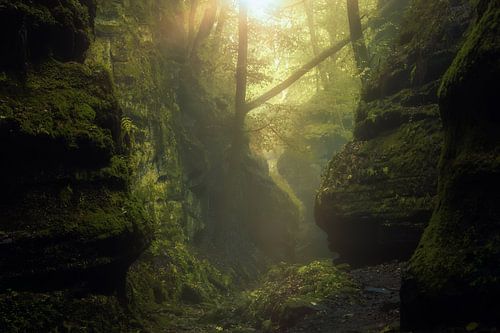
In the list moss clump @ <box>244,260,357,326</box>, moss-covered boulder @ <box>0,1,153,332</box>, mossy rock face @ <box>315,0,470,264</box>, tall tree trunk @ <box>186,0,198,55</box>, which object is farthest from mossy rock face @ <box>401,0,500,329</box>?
tall tree trunk @ <box>186,0,198,55</box>

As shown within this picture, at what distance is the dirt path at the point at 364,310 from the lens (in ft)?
24.8

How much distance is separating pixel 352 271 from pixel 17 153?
9203mm

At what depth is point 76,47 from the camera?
30.5 ft

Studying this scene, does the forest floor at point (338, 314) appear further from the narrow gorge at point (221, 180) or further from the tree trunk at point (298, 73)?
the tree trunk at point (298, 73)

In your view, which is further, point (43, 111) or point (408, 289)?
point (43, 111)

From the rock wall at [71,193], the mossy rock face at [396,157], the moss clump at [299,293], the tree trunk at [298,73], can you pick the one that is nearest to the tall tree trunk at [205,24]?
the tree trunk at [298,73]

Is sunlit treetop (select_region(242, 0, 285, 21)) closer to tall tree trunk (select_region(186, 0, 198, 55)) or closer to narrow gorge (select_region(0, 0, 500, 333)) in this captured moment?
narrow gorge (select_region(0, 0, 500, 333))

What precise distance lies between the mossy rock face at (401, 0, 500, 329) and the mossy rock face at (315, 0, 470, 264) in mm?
4245

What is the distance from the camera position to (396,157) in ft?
38.8

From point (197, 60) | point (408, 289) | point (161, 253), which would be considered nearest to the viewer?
point (408, 289)

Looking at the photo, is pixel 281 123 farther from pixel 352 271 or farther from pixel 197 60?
pixel 352 271

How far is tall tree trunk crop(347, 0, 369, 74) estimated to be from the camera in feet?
56.4

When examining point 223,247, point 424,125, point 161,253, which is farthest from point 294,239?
point 424,125

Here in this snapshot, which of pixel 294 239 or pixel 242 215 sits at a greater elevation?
pixel 242 215
